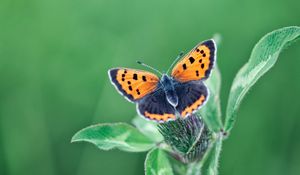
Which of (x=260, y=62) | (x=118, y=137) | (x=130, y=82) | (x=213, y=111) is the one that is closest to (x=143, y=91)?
(x=130, y=82)

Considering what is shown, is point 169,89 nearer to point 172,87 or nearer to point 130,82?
point 172,87

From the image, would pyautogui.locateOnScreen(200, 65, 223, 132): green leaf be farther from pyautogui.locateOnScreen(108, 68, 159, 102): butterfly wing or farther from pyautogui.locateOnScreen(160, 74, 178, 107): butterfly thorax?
pyautogui.locateOnScreen(108, 68, 159, 102): butterfly wing

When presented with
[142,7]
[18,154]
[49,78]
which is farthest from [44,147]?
[142,7]

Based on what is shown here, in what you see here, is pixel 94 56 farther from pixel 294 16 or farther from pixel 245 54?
pixel 294 16

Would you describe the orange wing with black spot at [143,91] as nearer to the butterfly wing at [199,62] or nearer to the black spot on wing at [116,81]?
the black spot on wing at [116,81]

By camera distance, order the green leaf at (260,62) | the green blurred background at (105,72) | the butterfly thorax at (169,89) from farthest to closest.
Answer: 1. the green blurred background at (105,72)
2. the butterfly thorax at (169,89)
3. the green leaf at (260,62)

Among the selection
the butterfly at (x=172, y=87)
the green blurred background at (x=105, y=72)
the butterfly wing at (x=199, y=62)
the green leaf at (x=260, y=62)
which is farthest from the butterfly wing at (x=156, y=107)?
the green blurred background at (x=105, y=72)
